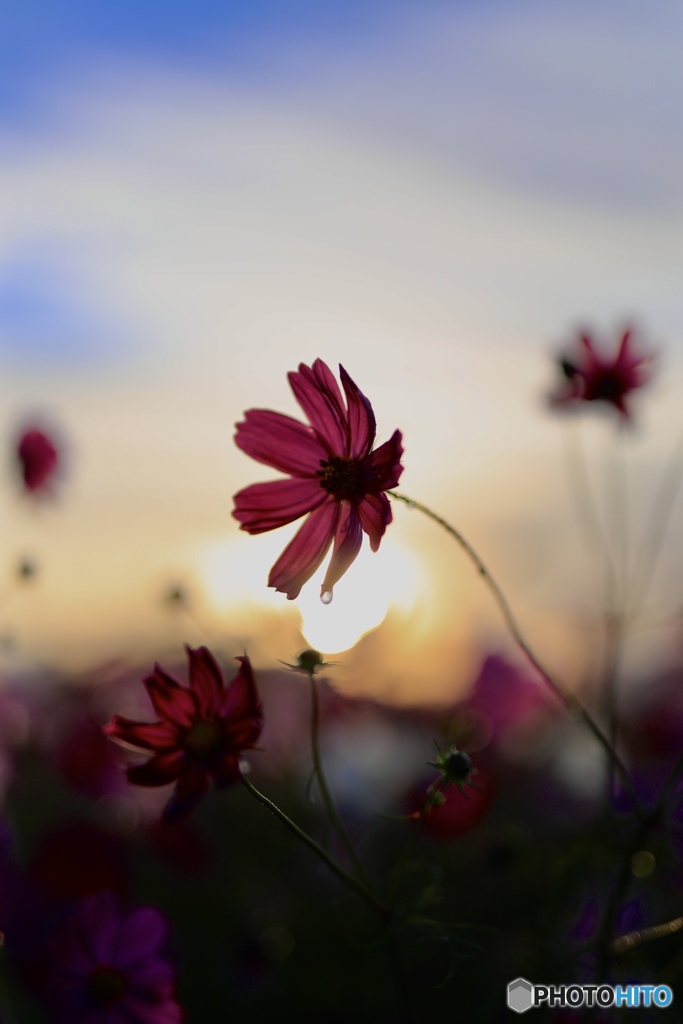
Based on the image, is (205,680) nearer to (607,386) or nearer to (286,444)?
(286,444)

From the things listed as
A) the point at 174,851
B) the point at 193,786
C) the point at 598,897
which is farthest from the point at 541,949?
the point at 174,851

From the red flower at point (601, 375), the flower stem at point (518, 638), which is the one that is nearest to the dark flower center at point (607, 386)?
the red flower at point (601, 375)

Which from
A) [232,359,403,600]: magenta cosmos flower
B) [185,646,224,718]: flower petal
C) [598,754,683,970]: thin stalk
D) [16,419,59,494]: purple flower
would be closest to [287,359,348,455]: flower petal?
[232,359,403,600]: magenta cosmos flower

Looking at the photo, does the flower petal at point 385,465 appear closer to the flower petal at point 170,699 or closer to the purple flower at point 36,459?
the flower petal at point 170,699

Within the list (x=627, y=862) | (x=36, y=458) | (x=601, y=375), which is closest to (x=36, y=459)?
(x=36, y=458)

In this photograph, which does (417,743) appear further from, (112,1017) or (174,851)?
(112,1017)
